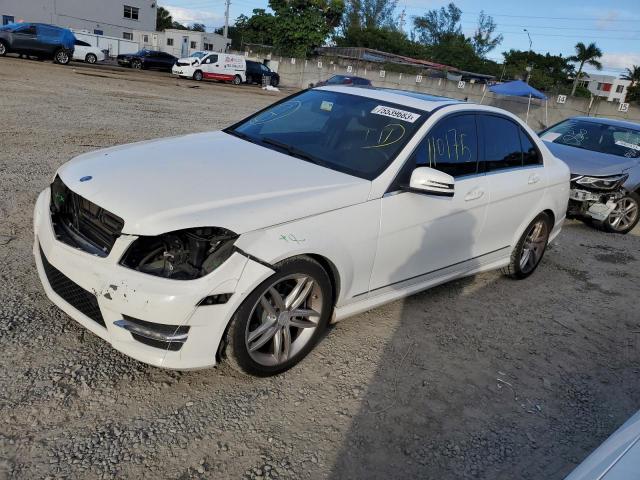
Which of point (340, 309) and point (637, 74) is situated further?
point (637, 74)

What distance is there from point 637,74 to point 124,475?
3134 inches

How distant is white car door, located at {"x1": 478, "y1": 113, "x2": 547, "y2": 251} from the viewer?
450 cm

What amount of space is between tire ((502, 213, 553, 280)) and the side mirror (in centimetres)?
193

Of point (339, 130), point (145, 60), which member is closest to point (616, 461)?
point (339, 130)

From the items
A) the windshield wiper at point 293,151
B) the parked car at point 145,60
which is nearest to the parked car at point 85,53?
the parked car at point 145,60

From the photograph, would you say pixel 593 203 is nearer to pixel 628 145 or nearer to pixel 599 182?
pixel 599 182

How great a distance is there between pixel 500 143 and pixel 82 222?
3.40m

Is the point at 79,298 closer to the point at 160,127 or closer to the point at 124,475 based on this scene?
the point at 124,475

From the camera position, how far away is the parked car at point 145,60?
116 feet

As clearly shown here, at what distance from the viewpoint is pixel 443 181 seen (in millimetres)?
3506

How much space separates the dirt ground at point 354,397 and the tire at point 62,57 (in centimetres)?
2580

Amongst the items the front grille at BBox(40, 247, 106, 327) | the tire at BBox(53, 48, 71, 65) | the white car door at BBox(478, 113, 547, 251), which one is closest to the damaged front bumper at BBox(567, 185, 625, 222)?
the white car door at BBox(478, 113, 547, 251)

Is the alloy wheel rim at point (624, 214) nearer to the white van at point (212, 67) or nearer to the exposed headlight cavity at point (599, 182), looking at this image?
the exposed headlight cavity at point (599, 182)

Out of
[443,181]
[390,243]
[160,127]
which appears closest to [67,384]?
[390,243]
